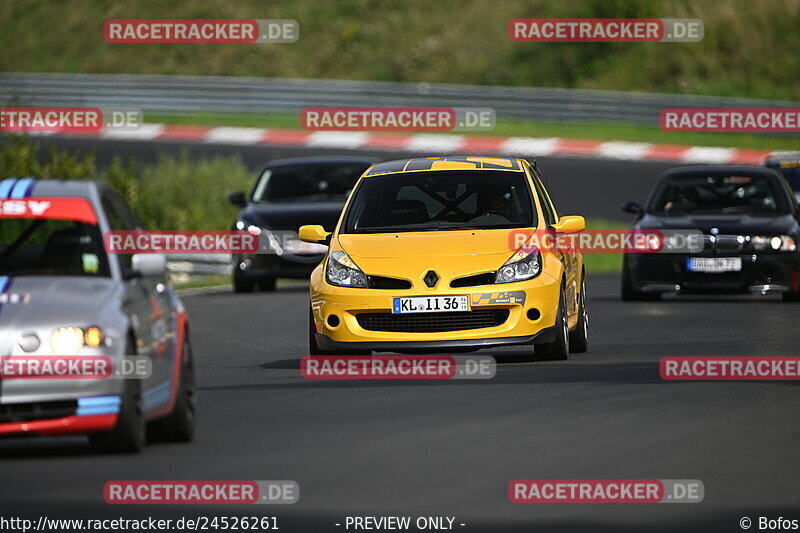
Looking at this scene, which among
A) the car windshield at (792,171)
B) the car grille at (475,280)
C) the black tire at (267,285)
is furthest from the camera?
the car windshield at (792,171)

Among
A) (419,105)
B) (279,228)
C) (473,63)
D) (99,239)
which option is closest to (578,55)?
(473,63)

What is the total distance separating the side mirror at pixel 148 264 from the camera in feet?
32.1

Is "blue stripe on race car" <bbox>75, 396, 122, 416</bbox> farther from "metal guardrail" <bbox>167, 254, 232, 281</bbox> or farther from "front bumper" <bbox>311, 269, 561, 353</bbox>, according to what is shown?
"metal guardrail" <bbox>167, 254, 232, 281</bbox>

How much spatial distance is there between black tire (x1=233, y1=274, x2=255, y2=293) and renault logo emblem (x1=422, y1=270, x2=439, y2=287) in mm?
9904

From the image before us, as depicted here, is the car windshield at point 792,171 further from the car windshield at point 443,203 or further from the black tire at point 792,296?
the car windshield at point 443,203

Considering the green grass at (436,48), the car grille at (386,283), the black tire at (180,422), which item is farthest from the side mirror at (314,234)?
Result: the green grass at (436,48)

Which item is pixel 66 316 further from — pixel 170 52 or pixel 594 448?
pixel 170 52

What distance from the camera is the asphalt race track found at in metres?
8.13

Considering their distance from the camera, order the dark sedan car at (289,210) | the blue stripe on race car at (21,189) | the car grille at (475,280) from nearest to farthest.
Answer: the blue stripe on race car at (21,189)
the car grille at (475,280)
the dark sedan car at (289,210)

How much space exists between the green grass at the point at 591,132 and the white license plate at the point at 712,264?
19499mm

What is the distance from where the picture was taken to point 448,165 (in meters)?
15.5

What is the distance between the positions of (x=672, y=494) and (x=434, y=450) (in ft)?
5.66

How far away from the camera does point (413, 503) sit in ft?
26.9

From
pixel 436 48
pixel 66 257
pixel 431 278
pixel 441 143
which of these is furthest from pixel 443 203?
pixel 436 48
